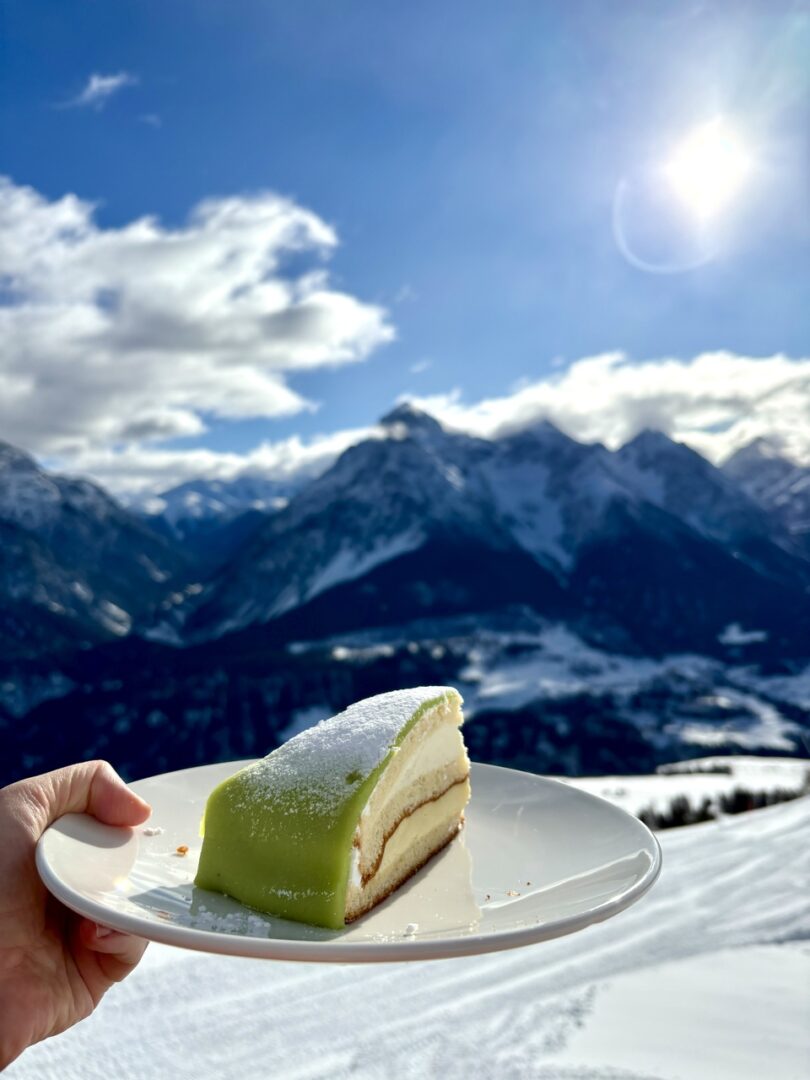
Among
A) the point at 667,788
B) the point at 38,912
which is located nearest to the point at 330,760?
the point at 38,912

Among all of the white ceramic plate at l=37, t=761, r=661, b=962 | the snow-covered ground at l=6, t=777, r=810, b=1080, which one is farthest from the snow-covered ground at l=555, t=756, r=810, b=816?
the white ceramic plate at l=37, t=761, r=661, b=962

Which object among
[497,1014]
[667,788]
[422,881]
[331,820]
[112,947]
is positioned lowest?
[667,788]

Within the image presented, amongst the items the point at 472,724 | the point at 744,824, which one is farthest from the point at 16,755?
the point at 744,824

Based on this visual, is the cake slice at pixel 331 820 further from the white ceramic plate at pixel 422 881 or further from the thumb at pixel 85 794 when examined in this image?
the thumb at pixel 85 794

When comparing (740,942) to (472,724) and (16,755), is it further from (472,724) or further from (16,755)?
(16,755)

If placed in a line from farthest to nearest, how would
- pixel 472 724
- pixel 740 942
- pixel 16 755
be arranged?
pixel 16 755, pixel 472 724, pixel 740 942

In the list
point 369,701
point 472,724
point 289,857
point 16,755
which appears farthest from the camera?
point 16,755

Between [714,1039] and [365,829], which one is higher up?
[365,829]

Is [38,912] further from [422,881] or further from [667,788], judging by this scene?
[667,788]
